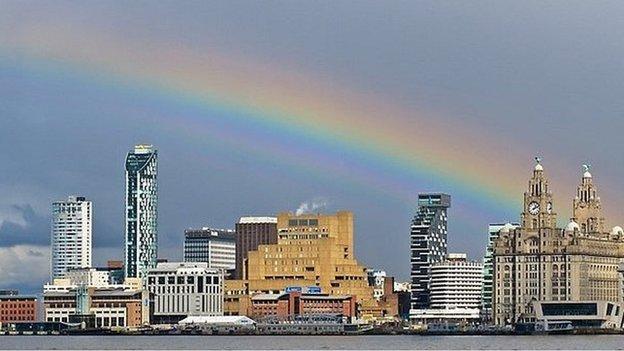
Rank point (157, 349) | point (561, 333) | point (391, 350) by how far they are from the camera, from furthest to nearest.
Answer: point (561, 333) < point (157, 349) < point (391, 350)

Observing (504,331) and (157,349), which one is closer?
(157,349)

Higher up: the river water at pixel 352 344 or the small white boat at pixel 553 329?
the small white boat at pixel 553 329

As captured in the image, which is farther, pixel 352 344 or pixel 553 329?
pixel 553 329

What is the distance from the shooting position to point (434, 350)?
13162 cm

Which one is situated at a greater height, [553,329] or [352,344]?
[553,329]

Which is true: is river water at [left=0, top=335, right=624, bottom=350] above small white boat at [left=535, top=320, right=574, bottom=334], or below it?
below

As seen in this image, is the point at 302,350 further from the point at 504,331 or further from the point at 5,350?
the point at 504,331

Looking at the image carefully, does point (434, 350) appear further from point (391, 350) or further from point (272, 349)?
point (272, 349)

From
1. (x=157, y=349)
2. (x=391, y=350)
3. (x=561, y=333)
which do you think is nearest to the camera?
(x=391, y=350)

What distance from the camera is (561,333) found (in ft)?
643

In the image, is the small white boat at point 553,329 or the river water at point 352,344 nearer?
the river water at point 352,344

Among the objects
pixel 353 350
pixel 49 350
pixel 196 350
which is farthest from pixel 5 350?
pixel 353 350

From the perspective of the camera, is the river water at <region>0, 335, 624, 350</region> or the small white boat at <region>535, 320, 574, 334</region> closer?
the river water at <region>0, 335, 624, 350</region>

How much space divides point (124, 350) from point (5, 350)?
29.2ft
